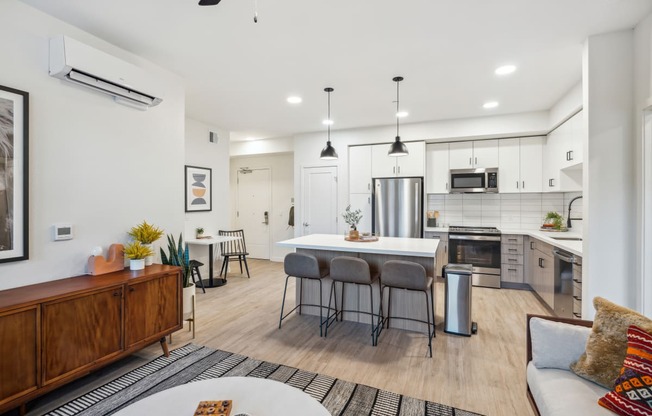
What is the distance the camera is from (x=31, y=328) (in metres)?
1.80

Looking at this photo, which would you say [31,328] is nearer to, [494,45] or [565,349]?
[565,349]

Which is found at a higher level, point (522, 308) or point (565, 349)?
point (565, 349)

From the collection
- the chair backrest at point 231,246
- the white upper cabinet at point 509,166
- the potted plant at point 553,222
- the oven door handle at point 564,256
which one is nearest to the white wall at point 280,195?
the chair backrest at point 231,246

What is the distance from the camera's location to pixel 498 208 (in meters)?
5.26

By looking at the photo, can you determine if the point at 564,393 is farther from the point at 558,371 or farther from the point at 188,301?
→ the point at 188,301

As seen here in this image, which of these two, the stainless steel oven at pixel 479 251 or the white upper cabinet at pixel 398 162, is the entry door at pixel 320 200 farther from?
the stainless steel oven at pixel 479 251

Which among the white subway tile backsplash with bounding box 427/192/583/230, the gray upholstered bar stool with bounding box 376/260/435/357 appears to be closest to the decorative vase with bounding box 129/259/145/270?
the gray upholstered bar stool with bounding box 376/260/435/357

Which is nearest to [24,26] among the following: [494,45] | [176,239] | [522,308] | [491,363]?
[176,239]

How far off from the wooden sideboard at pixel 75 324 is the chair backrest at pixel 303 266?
109cm

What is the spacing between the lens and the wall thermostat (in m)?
2.26

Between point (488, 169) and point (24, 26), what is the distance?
5.50m

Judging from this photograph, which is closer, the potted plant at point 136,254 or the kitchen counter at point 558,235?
the potted plant at point 136,254

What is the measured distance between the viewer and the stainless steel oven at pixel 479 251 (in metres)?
4.76

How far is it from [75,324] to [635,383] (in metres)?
3.00
